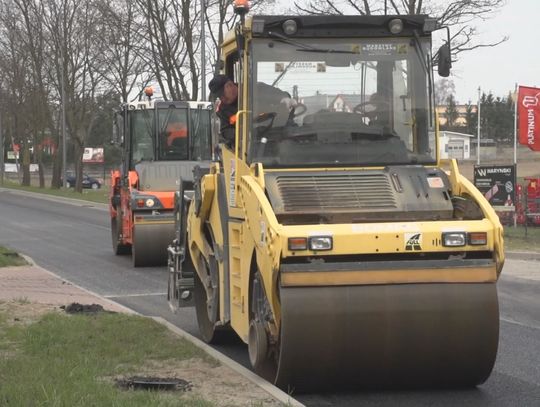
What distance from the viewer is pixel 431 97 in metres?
7.28

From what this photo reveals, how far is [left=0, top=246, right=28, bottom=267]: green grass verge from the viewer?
591 inches

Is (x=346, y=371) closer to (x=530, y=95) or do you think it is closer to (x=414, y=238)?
(x=414, y=238)

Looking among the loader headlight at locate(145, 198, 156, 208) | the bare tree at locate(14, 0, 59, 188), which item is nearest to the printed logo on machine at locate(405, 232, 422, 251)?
the loader headlight at locate(145, 198, 156, 208)

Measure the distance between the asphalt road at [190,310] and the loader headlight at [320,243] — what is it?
1.24m

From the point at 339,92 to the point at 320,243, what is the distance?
1.74 m

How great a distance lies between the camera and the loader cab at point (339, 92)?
7004 mm

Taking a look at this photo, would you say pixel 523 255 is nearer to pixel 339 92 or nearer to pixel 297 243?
pixel 339 92

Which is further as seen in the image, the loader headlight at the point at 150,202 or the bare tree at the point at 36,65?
the bare tree at the point at 36,65

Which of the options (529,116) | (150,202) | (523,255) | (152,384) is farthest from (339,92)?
(529,116)

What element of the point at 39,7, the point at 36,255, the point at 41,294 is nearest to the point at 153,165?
the point at 36,255

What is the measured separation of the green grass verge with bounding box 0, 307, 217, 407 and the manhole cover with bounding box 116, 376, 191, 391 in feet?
0.33

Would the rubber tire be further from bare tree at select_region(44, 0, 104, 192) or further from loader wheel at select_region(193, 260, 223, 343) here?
bare tree at select_region(44, 0, 104, 192)

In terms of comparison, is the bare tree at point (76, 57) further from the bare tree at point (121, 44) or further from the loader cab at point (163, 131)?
the loader cab at point (163, 131)

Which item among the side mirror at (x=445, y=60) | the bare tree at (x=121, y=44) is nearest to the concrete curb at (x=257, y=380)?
the side mirror at (x=445, y=60)
